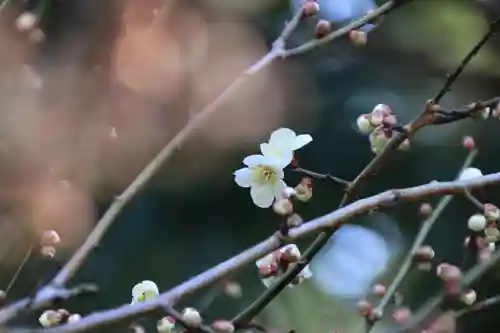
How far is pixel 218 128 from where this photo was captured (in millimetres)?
1272

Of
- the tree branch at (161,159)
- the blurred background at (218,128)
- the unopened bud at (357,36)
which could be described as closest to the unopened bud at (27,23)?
the blurred background at (218,128)

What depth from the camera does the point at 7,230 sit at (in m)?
0.80

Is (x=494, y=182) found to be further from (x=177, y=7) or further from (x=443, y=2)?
(x=443, y=2)

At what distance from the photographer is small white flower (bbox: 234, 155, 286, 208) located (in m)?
0.56

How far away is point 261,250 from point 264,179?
13cm

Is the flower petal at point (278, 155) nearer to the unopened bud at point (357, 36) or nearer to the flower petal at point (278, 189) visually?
the flower petal at point (278, 189)

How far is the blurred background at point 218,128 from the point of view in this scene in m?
0.97

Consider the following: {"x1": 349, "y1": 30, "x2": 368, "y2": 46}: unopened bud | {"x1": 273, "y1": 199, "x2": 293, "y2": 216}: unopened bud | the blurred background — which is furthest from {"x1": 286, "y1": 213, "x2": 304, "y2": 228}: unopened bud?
the blurred background

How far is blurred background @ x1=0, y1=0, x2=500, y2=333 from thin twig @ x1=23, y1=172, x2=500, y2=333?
1.41ft

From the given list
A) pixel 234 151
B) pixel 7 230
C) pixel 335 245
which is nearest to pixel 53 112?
pixel 7 230

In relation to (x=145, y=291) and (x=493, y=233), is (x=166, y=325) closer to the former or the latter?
(x=145, y=291)

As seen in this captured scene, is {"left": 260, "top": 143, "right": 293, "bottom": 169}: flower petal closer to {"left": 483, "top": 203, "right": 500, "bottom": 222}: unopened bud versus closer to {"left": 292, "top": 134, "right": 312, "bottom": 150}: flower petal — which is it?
{"left": 292, "top": 134, "right": 312, "bottom": 150}: flower petal

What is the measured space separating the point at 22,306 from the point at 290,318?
0.81m

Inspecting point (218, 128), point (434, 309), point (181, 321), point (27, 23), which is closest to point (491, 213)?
point (434, 309)
